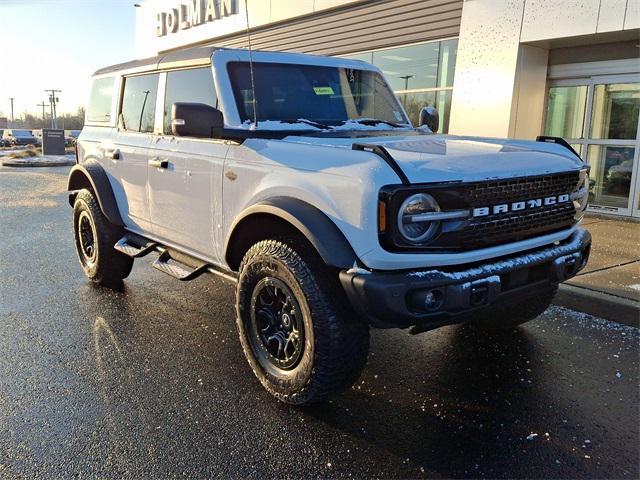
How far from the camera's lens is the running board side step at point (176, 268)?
13.0 ft

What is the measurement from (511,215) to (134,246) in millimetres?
3310

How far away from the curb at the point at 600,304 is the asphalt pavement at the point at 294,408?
0.07 m

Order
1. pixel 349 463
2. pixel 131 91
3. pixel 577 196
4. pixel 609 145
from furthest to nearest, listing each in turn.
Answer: pixel 609 145
pixel 131 91
pixel 577 196
pixel 349 463

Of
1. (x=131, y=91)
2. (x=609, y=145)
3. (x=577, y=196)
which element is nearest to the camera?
(x=577, y=196)

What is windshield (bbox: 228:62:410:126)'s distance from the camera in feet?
12.7

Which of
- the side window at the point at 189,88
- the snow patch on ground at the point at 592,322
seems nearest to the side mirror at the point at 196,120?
the side window at the point at 189,88

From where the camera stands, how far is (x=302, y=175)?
2.97m

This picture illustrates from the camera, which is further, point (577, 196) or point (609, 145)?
point (609, 145)

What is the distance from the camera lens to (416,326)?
2.81 meters

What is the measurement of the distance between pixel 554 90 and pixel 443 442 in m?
8.48

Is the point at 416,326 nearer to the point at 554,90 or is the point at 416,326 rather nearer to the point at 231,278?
the point at 231,278

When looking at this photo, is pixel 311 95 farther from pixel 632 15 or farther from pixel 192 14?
pixel 192 14

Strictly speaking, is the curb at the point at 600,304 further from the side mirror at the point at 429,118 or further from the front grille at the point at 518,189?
the side mirror at the point at 429,118

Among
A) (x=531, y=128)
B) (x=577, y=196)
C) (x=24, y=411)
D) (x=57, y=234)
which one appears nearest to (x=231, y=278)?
(x=24, y=411)
